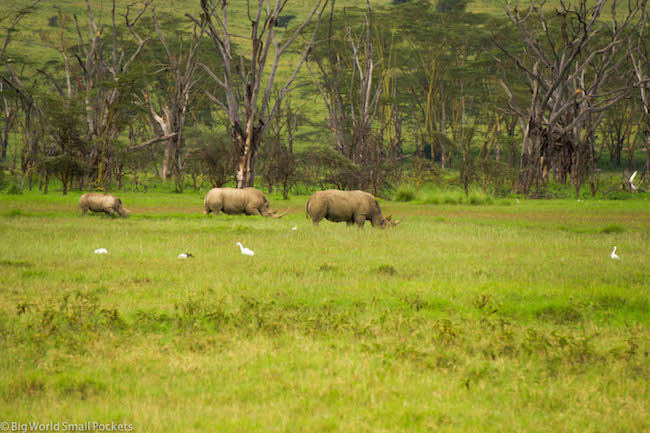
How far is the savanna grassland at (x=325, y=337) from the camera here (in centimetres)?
435

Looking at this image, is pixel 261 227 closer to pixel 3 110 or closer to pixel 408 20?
pixel 408 20

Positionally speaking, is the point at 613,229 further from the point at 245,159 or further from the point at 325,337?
the point at 245,159

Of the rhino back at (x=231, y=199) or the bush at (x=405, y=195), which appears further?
the bush at (x=405, y=195)

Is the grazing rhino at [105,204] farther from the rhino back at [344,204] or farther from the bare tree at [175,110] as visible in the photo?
the bare tree at [175,110]

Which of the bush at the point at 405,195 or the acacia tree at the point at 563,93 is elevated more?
the acacia tree at the point at 563,93

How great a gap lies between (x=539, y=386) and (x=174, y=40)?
155 ft

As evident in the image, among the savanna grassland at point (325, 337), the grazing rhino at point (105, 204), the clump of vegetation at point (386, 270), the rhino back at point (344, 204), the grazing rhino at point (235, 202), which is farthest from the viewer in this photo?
the grazing rhino at point (235, 202)

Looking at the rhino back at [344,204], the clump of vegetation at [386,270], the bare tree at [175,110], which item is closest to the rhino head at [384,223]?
the rhino back at [344,204]

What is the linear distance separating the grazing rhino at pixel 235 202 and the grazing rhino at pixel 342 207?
4146 millimetres

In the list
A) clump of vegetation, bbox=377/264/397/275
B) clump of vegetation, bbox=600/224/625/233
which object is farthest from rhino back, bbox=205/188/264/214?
clump of vegetation, bbox=377/264/397/275

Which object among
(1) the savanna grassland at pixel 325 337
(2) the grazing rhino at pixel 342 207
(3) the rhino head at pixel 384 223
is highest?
(1) the savanna grassland at pixel 325 337

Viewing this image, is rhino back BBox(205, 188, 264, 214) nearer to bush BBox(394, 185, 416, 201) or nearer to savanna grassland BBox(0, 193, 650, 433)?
savanna grassland BBox(0, 193, 650, 433)

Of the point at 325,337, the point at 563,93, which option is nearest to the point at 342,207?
the point at 325,337

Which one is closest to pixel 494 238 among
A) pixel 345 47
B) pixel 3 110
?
pixel 345 47
